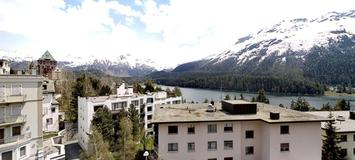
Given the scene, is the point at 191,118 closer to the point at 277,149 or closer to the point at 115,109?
the point at 277,149

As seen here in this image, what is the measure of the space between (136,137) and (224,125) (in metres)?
19.7

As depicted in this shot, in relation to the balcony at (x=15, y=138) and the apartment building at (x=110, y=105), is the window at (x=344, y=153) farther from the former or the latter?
the balcony at (x=15, y=138)

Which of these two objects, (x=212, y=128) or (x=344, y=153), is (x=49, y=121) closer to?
(x=212, y=128)

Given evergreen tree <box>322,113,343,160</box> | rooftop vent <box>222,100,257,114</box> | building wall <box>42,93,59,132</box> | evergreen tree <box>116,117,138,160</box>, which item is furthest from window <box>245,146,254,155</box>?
building wall <box>42,93,59,132</box>

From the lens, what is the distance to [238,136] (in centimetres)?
3244

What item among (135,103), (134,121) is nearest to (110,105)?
(134,121)

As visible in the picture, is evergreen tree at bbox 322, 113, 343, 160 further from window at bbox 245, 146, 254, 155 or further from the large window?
the large window

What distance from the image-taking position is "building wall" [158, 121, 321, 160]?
31.2m

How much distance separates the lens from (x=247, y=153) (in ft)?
108

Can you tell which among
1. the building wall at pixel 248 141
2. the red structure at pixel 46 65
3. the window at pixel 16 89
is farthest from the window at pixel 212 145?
the red structure at pixel 46 65

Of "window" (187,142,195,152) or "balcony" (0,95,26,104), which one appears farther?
"balcony" (0,95,26,104)

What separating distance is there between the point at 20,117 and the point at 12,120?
38.7 inches

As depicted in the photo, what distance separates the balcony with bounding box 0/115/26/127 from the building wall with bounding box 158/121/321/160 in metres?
15.0

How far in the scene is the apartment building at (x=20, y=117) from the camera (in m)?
33.9
